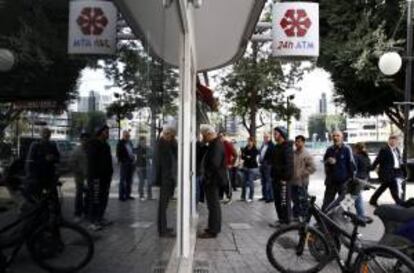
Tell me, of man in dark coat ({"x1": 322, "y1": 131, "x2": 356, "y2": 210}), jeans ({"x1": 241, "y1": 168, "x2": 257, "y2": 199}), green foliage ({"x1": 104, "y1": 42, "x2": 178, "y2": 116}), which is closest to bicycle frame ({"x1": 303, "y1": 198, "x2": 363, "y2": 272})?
green foliage ({"x1": 104, "y1": 42, "x2": 178, "y2": 116})

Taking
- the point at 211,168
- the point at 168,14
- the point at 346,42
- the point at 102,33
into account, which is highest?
the point at 346,42

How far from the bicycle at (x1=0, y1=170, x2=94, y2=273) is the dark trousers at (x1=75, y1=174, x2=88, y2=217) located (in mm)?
43

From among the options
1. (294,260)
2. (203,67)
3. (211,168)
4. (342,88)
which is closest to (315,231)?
(294,260)

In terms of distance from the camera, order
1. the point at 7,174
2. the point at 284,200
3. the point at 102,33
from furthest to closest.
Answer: the point at 284,200 → the point at 102,33 → the point at 7,174

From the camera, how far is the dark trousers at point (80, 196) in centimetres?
174

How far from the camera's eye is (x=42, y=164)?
1.50 m

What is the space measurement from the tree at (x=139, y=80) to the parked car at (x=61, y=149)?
0.42 meters

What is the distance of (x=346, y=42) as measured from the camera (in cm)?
2819

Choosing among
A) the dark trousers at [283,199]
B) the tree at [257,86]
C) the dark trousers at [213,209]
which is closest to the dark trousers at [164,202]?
the dark trousers at [213,209]

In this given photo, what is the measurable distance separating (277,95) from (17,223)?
39511 mm

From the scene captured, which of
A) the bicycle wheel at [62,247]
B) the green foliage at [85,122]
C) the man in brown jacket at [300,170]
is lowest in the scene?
the man in brown jacket at [300,170]

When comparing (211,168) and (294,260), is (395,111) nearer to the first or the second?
(211,168)

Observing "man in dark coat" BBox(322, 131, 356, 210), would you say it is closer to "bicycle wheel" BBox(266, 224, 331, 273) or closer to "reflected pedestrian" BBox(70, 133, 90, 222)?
"bicycle wheel" BBox(266, 224, 331, 273)

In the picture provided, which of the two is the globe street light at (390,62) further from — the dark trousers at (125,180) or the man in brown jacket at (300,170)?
the dark trousers at (125,180)
